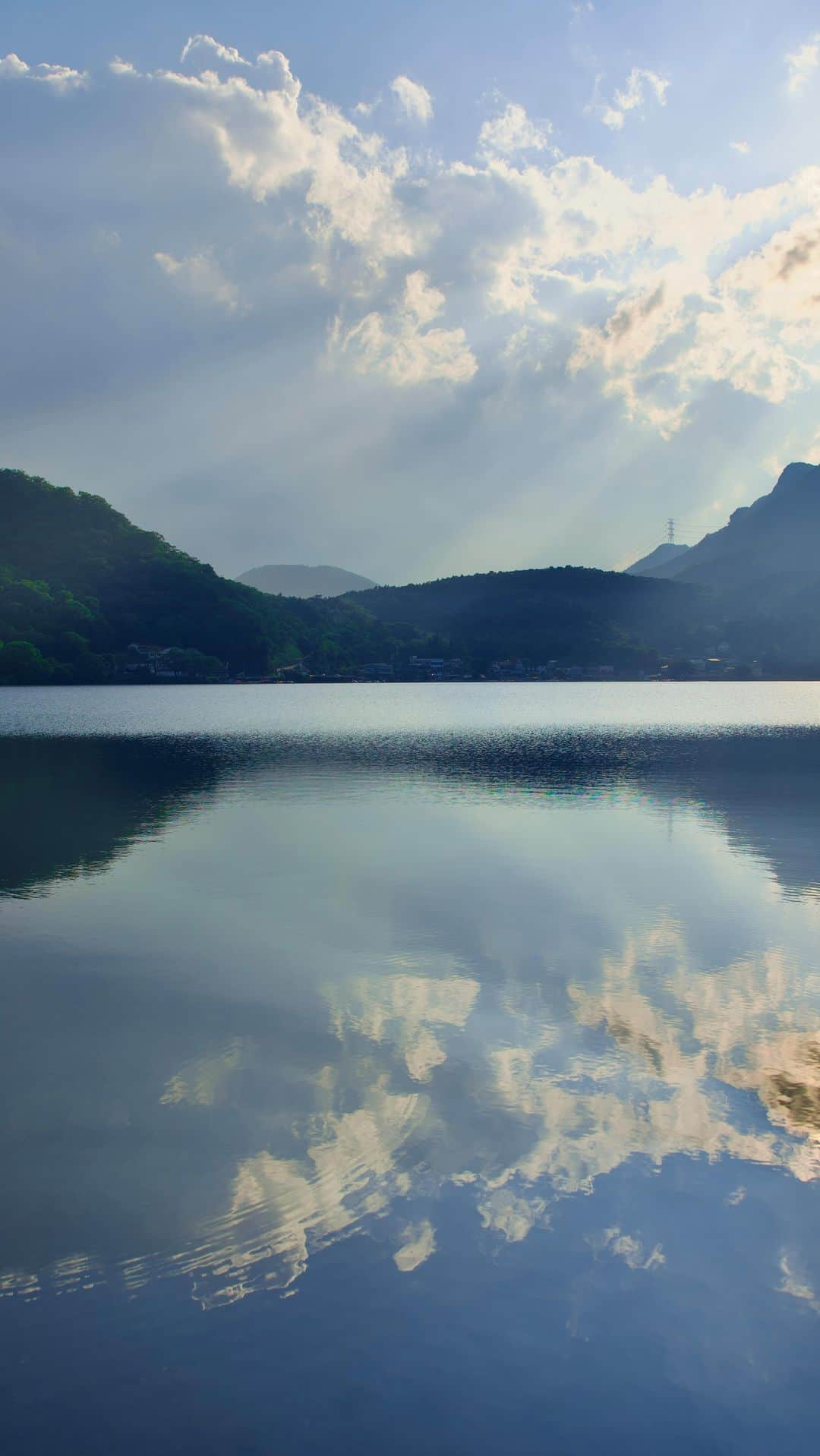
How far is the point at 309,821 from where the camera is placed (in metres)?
26.0

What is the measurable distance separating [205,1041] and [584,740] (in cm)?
4556

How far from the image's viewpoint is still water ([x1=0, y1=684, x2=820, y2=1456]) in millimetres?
5246

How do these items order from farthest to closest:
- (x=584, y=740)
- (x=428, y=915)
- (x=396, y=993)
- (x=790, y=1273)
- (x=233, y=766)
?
(x=584, y=740)
(x=233, y=766)
(x=428, y=915)
(x=396, y=993)
(x=790, y=1273)

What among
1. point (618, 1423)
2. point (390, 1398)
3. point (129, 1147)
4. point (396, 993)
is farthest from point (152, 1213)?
point (396, 993)

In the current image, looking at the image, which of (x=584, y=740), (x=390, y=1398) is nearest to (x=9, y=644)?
(x=584, y=740)

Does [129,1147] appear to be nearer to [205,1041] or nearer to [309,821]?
[205,1041]

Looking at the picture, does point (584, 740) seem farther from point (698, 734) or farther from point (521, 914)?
point (521, 914)

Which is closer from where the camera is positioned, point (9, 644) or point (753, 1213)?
point (753, 1213)

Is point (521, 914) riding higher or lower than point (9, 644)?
lower

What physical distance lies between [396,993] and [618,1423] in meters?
7.00

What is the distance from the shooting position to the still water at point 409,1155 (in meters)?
5.25

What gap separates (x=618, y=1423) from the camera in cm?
507

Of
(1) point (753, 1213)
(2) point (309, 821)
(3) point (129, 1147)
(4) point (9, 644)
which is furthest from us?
(4) point (9, 644)

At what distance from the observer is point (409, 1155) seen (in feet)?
25.2
